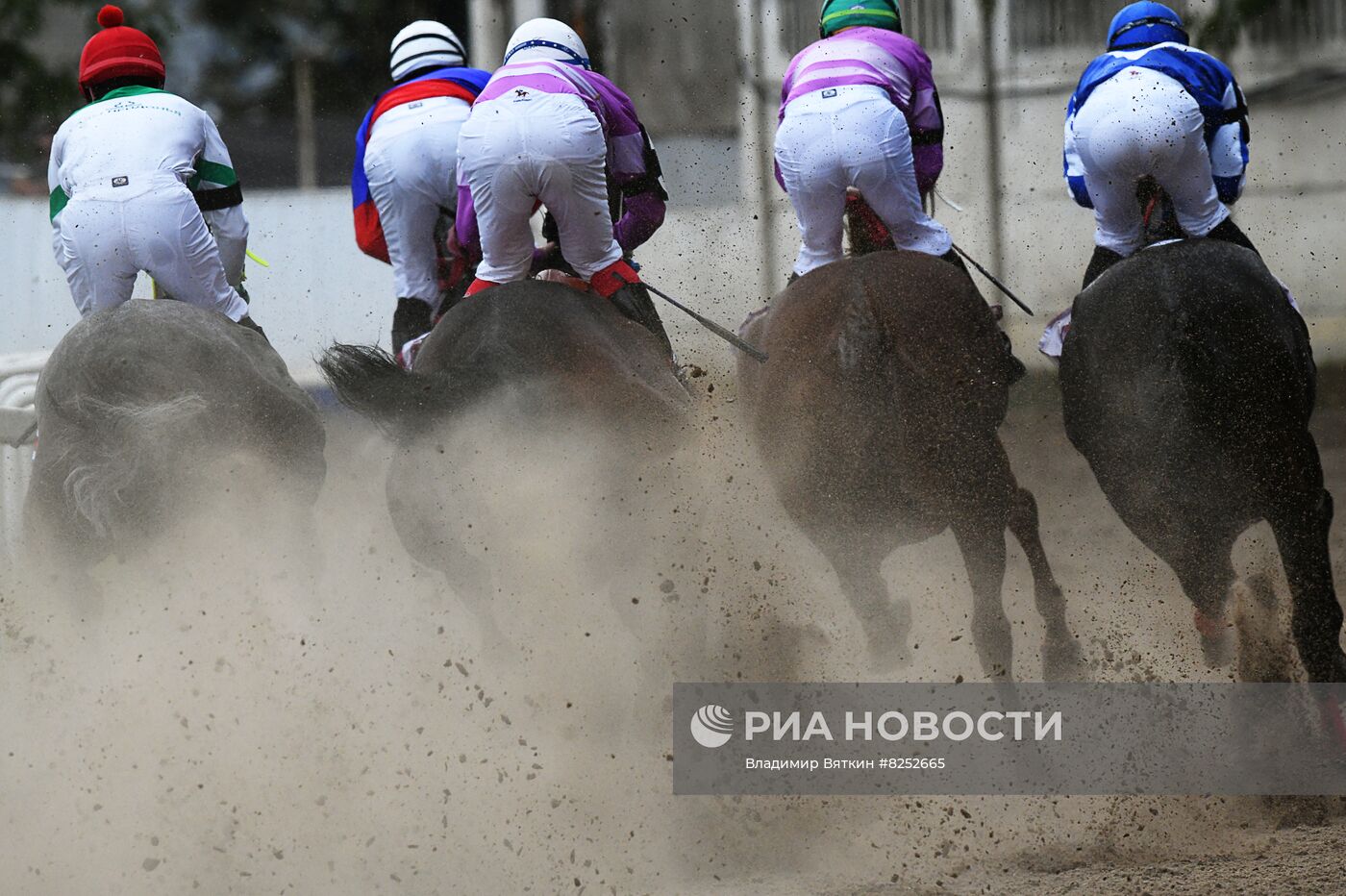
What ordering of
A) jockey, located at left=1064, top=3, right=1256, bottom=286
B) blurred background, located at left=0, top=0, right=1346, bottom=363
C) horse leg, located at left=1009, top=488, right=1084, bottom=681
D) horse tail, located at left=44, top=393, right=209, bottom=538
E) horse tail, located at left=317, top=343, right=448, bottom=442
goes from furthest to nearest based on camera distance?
blurred background, located at left=0, top=0, right=1346, bottom=363, horse leg, located at left=1009, top=488, right=1084, bottom=681, jockey, located at left=1064, top=3, right=1256, bottom=286, horse tail, located at left=44, top=393, right=209, bottom=538, horse tail, located at left=317, top=343, right=448, bottom=442

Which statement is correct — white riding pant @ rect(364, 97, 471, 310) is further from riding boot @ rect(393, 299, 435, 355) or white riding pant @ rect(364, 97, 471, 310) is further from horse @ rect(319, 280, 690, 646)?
horse @ rect(319, 280, 690, 646)

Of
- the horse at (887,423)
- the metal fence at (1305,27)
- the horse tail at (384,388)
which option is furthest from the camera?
the metal fence at (1305,27)

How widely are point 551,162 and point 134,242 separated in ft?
4.45

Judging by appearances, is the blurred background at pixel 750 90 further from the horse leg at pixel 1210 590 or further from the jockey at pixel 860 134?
the horse leg at pixel 1210 590

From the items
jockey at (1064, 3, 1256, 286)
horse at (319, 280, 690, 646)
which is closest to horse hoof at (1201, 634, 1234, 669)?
jockey at (1064, 3, 1256, 286)

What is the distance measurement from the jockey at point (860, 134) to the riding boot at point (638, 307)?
→ 54 centimetres

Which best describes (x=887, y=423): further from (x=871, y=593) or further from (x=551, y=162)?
(x=551, y=162)

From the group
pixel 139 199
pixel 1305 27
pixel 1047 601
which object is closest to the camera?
pixel 139 199

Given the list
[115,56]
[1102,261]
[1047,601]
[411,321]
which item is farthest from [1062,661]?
[115,56]

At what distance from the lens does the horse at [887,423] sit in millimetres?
4980

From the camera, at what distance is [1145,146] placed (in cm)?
511

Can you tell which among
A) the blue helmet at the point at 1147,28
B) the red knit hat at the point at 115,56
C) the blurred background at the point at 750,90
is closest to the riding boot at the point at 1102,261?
the blue helmet at the point at 1147,28

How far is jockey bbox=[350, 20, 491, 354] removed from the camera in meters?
6.35

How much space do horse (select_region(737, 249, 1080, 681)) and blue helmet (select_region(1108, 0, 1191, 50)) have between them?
3.42 ft
